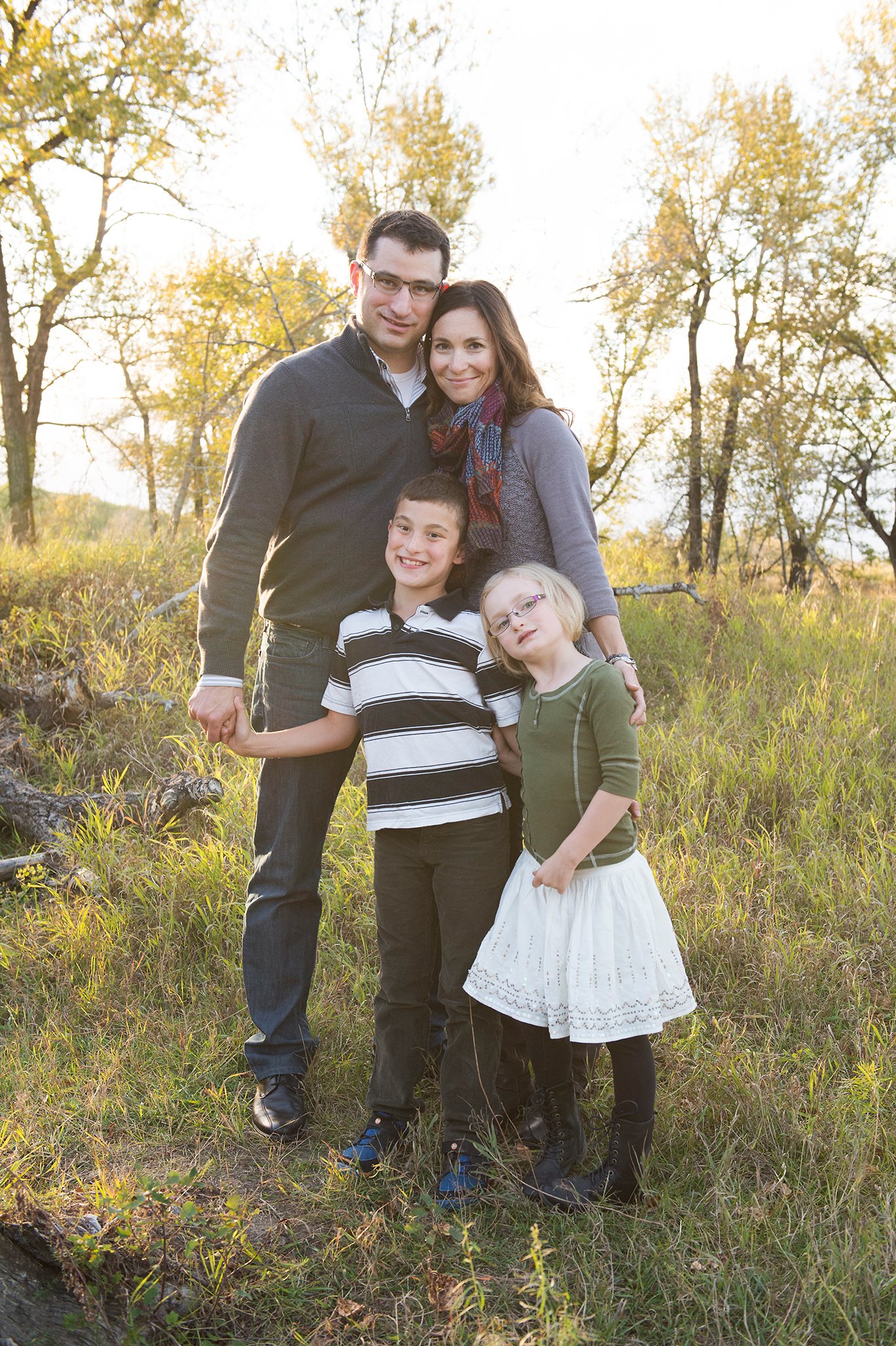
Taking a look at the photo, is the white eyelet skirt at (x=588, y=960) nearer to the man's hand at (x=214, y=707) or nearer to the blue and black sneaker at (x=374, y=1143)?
the blue and black sneaker at (x=374, y=1143)

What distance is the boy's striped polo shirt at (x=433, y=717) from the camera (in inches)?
99.7

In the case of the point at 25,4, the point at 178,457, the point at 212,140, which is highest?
the point at 25,4

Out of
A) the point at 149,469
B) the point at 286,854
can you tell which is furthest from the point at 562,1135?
the point at 149,469

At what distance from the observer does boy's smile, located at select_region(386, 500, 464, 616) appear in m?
2.58

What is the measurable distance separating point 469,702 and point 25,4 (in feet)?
40.0

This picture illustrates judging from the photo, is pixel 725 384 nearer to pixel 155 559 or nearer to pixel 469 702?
pixel 155 559

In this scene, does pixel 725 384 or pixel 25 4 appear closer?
pixel 25 4

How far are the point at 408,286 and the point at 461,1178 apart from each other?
7.96 feet

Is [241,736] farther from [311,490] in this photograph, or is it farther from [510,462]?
[510,462]

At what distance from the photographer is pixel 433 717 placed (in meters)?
2.54

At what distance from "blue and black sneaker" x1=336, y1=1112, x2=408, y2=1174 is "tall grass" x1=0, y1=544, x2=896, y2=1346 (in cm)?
6

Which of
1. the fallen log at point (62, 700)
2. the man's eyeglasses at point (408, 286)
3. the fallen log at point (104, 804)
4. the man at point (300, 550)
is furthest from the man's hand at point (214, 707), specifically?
the fallen log at point (62, 700)

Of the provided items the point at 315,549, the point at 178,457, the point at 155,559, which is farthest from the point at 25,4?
the point at 315,549

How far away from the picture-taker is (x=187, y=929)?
3.91 m
